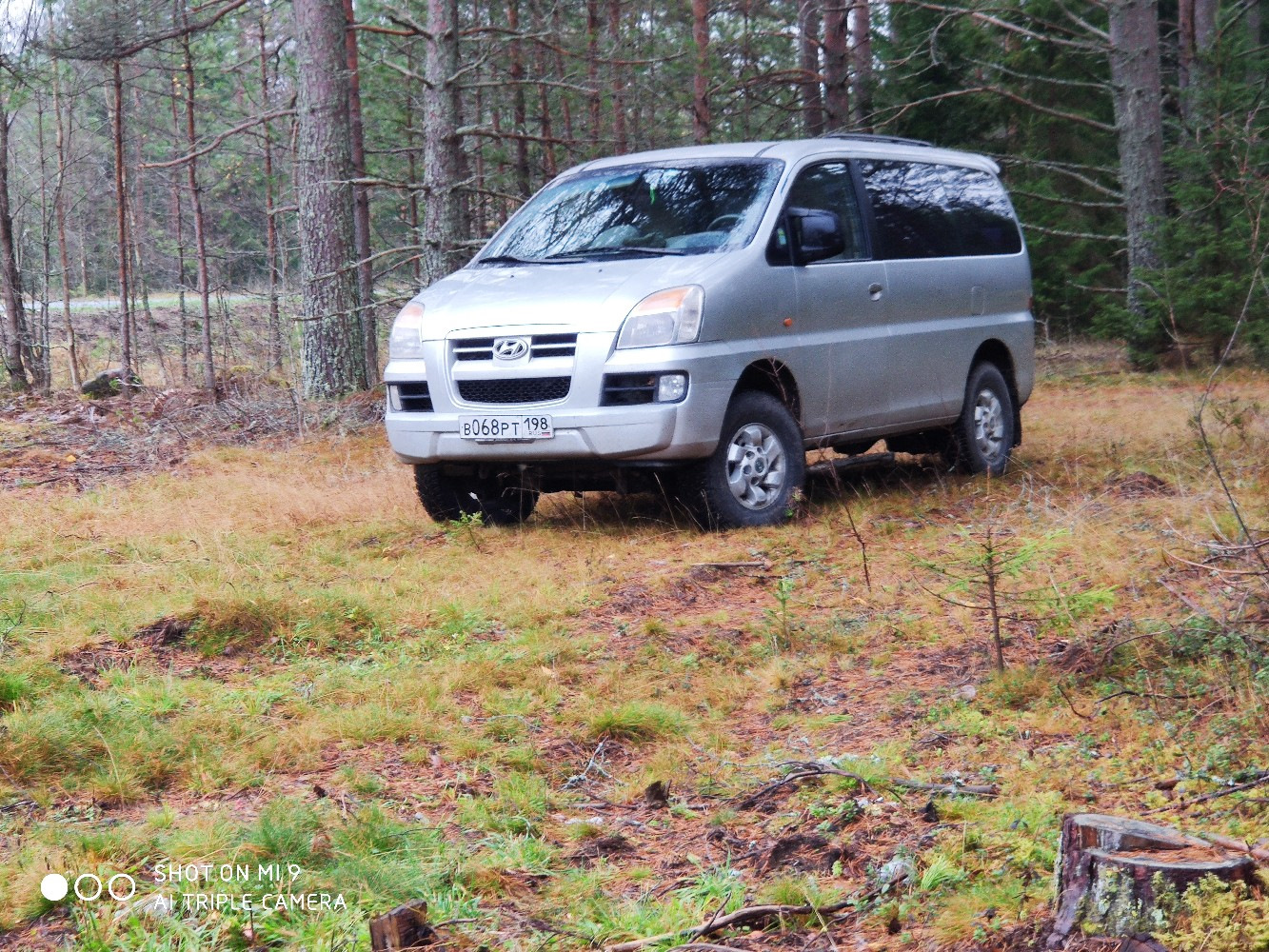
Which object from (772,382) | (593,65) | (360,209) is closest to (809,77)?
(593,65)

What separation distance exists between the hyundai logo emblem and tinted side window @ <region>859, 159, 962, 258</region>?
2628mm

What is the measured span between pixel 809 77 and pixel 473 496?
36.5ft

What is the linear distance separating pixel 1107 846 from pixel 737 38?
17043 millimetres

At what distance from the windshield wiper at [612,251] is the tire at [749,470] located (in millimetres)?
907

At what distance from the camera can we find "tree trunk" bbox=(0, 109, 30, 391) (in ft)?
51.6

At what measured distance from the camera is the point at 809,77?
16938 millimetres

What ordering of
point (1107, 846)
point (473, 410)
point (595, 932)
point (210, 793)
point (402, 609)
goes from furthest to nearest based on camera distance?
point (473, 410)
point (402, 609)
point (210, 793)
point (595, 932)
point (1107, 846)

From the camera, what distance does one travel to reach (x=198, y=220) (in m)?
17.1

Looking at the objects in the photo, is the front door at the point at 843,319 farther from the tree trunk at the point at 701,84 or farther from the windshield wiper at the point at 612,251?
the tree trunk at the point at 701,84

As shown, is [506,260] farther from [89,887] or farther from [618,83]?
[618,83]

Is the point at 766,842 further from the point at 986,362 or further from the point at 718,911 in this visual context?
the point at 986,362

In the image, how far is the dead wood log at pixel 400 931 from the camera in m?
2.61

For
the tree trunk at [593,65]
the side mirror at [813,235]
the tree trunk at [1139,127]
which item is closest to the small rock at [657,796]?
the side mirror at [813,235]

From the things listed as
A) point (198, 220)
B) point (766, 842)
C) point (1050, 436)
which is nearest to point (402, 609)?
point (766, 842)
